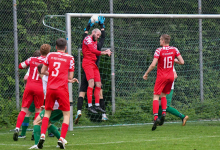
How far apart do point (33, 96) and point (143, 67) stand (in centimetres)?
478

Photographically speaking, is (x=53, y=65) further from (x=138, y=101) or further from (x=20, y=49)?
(x=138, y=101)

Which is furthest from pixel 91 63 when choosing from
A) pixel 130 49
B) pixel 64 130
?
pixel 64 130

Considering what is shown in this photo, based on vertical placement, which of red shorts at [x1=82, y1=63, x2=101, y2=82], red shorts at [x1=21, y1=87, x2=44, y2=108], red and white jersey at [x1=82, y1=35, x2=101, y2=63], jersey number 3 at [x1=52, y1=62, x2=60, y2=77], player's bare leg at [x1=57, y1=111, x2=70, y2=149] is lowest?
player's bare leg at [x1=57, y1=111, x2=70, y2=149]

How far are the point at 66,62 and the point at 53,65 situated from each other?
21 cm

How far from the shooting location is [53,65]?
590 centimetres

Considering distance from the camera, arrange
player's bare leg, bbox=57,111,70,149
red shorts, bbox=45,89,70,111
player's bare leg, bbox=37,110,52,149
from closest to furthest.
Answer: player's bare leg, bbox=37,110,52,149, player's bare leg, bbox=57,111,70,149, red shorts, bbox=45,89,70,111

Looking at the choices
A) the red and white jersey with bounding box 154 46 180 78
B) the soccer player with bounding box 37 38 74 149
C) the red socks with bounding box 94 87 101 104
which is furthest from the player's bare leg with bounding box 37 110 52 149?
the red socks with bounding box 94 87 101 104

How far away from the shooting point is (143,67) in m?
11.6

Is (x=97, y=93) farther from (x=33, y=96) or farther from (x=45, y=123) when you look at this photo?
(x=45, y=123)

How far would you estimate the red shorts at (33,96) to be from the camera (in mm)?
7488

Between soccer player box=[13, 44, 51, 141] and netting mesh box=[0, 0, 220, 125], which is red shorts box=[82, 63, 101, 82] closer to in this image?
netting mesh box=[0, 0, 220, 125]

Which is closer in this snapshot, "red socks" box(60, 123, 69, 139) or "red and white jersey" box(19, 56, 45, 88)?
"red socks" box(60, 123, 69, 139)

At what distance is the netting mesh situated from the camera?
10.3 m

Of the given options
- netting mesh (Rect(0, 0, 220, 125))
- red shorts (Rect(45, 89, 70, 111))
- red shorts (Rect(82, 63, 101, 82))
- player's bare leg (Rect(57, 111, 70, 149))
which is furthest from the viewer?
Answer: netting mesh (Rect(0, 0, 220, 125))
